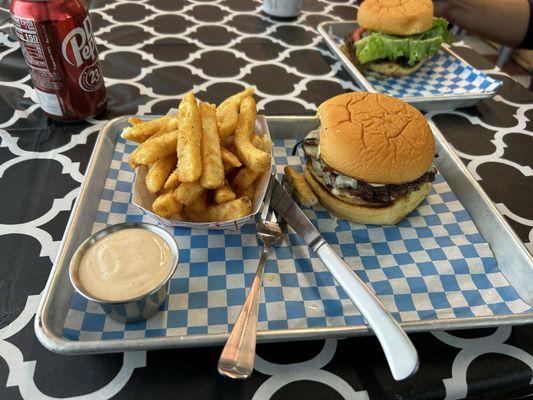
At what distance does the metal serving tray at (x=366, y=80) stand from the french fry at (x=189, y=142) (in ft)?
4.24

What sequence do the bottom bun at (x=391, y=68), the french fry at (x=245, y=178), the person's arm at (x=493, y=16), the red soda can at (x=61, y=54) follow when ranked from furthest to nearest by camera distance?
the person's arm at (x=493, y=16) < the bottom bun at (x=391, y=68) < the red soda can at (x=61, y=54) < the french fry at (x=245, y=178)

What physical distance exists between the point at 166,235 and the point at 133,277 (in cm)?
17

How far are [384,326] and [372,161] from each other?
2.17 ft

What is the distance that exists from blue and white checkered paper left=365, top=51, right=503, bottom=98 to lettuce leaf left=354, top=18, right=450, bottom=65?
12 cm

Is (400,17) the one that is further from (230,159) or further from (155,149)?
(155,149)

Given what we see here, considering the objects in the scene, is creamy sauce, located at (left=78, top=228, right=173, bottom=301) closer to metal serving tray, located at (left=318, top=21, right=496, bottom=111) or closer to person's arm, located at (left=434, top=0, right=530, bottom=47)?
metal serving tray, located at (left=318, top=21, right=496, bottom=111)

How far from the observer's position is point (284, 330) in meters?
1.06

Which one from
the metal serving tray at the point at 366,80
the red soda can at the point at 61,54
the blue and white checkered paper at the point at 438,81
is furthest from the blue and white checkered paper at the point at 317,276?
the blue and white checkered paper at the point at 438,81

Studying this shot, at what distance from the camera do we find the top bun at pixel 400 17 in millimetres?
2518

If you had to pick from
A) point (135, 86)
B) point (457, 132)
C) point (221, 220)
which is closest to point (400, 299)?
point (221, 220)

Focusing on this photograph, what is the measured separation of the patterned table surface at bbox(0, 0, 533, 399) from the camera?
101 centimetres

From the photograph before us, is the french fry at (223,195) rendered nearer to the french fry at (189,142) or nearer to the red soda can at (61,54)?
the french fry at (189,142)

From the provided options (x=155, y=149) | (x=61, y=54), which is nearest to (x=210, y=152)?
(x=155, y=149)

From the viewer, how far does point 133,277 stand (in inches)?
41.8
